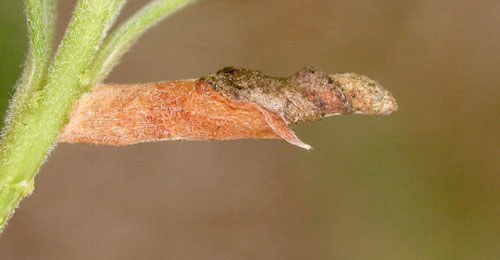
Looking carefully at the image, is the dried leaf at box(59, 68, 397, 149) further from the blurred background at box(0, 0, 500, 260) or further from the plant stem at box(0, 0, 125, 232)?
the blurred background at box(0, 0, 500, 260)

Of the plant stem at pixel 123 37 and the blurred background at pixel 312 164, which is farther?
the blurred background at pixel 312 164

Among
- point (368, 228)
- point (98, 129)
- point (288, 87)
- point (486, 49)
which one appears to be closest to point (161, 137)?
point (98, 129)

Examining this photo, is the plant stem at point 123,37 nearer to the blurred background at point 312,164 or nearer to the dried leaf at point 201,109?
the dried leaf at point 201,109

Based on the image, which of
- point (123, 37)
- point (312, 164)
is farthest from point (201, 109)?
point (312, 164)

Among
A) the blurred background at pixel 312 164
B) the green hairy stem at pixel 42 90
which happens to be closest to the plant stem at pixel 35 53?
the green hairy stem at pixel 42 90

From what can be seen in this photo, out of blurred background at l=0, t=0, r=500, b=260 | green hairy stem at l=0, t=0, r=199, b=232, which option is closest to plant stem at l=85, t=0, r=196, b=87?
green hairy stem at l=0, t=0, r=199, b=232

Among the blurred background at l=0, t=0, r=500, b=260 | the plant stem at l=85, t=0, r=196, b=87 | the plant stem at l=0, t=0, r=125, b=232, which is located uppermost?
the blurred background at l=0, t=0, r=500, b=260
